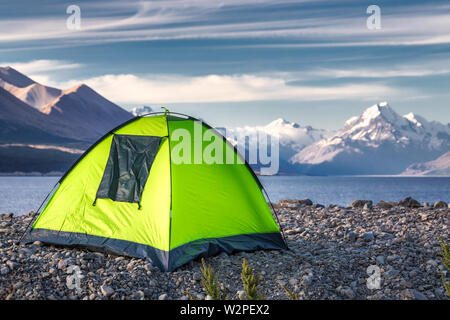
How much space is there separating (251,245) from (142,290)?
3208 millimetres

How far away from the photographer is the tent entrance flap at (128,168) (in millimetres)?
10484

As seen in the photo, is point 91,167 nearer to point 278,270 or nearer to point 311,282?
point 278,270

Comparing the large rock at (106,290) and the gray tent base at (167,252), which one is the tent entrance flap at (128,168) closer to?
the gray tent base at (167,252)

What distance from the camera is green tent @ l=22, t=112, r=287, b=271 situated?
998cm

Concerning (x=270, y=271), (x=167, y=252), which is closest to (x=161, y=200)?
(x=167, y=252)

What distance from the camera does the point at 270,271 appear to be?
959cm

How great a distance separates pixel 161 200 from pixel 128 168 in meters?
1.24

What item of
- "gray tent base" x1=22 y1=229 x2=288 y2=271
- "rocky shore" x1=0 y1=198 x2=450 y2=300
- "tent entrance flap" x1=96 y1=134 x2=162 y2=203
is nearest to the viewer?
"rocky shore" x1=0 y1=198 x2=450 y2=300

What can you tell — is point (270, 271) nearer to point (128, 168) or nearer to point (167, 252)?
point (167, 252)

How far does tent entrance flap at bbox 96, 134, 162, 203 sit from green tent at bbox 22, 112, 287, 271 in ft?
0.08

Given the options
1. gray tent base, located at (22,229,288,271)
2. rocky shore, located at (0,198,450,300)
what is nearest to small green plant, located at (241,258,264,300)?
rocky shore, located at (0,198,450,300)

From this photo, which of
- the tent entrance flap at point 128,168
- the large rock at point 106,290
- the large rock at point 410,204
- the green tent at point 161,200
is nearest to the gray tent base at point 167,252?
the green tent at point 161,200

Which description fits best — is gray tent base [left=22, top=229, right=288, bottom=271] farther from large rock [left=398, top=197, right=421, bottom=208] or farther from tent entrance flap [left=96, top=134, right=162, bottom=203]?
large rock [left=398, top=197, right=421, bottom=208]
